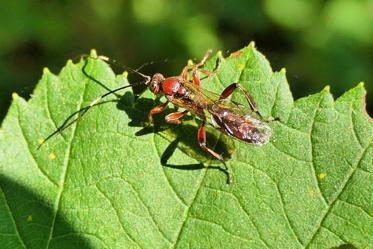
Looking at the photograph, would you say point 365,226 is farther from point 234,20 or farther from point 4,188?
point 234,20

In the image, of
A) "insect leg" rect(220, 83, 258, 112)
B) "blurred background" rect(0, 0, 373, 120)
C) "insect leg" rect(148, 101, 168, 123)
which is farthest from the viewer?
"blurred background" rect(0, 0, 373, 120)

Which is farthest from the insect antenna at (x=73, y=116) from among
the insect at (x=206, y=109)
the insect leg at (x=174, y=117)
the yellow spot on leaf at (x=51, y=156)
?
the insect leg at (x=174, y=117)

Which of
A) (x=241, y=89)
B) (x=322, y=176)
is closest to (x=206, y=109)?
(x=241, y=89)

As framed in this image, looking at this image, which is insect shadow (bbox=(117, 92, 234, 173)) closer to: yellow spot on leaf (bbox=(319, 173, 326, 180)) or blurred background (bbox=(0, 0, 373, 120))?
yellow spot on leaf (bbox=(319, 173, 326, 180))

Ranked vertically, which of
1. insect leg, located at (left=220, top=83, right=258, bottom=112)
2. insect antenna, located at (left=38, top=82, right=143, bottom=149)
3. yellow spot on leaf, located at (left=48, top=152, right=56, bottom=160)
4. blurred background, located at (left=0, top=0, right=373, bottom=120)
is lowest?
yellow spot on leaf, located at (left=48, top=152, right=56, bottom=160)

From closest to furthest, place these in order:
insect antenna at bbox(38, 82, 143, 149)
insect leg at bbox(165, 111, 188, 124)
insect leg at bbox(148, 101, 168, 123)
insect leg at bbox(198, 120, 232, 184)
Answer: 1. insect leg at bbox(198, 120, 232, 184)
2. insect antenna at bbox(38, 82, 143, 149)
3. insect leg at bbox(148, 101, 168, 123)
4. insect leg at bbox(165, 111, 188, 124)

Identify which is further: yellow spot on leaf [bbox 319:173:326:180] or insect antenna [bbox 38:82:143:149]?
insect antenna [bbox 38:82:143:149]

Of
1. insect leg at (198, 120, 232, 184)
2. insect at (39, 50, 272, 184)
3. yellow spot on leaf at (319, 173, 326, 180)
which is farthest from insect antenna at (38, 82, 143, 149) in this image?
yellow spot on leaf at (319, 173, 326, 180)

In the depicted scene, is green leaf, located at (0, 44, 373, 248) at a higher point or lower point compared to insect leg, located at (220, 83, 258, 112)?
lower

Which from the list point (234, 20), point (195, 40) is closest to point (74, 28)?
point (195, 40)
